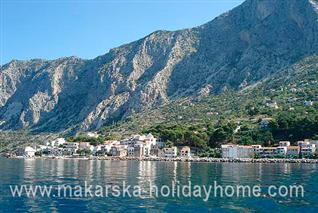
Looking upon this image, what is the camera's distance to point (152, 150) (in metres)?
130

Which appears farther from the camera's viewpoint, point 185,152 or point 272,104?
point 272,104

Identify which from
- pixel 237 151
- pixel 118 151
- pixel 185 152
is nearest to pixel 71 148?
pixel 118 151

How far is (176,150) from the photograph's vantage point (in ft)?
404

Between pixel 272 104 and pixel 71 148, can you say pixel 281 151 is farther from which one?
pixel 71 148

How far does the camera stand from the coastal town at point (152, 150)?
110 meters

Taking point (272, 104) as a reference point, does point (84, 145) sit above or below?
below

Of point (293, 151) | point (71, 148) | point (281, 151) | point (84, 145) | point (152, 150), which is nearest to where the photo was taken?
point (293, 151)

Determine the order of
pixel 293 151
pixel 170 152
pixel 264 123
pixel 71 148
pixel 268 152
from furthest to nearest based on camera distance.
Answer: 1. pixel 71 148
2. pixel 264 123
3. pixel 170 152
4. pixel 268 152
5. pixel 293 151

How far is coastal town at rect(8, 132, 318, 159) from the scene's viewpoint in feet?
361

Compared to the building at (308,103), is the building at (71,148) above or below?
below

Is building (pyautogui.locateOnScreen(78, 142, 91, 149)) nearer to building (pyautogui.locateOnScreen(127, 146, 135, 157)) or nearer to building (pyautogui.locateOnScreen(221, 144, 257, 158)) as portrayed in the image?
building (pyautogui.locateOnScreen(127, 146, 135, 157))

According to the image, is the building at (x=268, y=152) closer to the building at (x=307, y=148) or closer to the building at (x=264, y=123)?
the building at (x=307, y=148)

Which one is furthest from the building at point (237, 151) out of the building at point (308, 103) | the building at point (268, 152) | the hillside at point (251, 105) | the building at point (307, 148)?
the building at point (308, 103)

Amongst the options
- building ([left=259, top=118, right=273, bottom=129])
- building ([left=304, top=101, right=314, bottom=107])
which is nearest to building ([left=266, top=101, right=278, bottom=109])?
building ([left=304, top=101, right=314, bottom=107])
